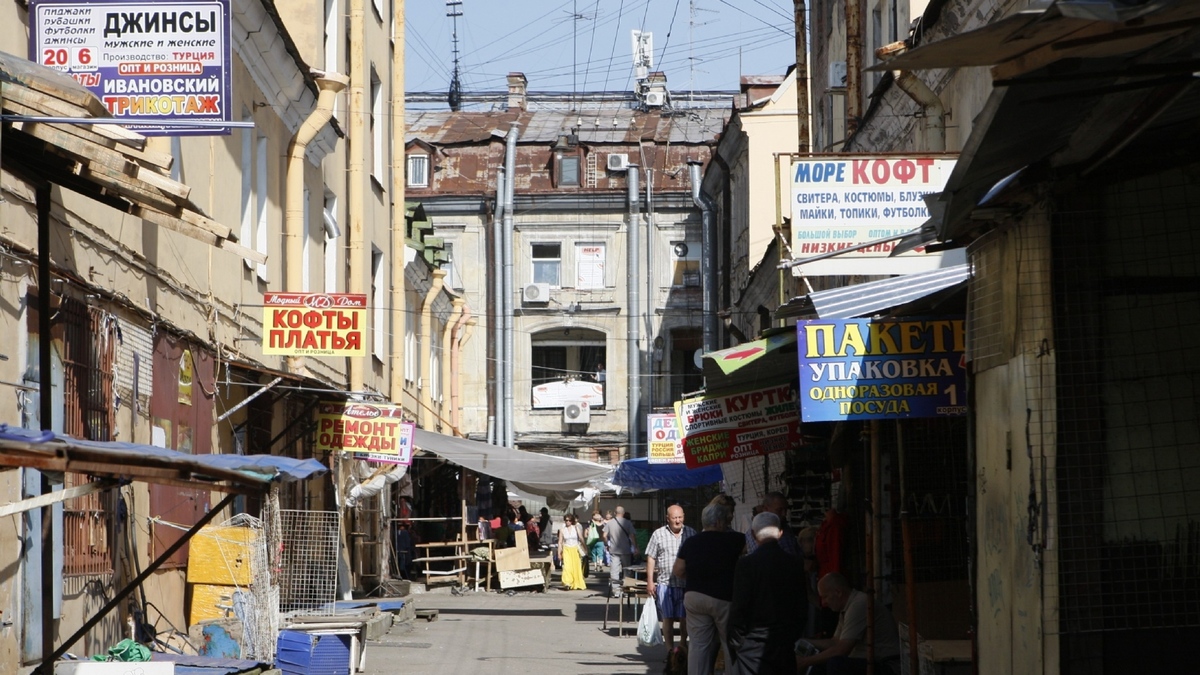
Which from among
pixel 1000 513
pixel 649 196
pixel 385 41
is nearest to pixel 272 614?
pixel 1000 513

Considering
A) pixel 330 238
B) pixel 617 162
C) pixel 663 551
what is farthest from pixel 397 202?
pixel 617 162

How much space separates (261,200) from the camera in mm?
18656

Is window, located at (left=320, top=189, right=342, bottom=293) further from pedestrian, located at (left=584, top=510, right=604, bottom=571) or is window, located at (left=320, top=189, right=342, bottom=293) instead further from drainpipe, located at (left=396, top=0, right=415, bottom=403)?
pedestrian, located at (left=584, top=510, right=604, bottom=571)

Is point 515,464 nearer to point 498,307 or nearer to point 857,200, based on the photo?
point 857,200

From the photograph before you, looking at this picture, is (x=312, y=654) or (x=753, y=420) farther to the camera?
(x=312, y=654)

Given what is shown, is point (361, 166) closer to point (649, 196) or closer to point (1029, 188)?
point (1029, 188)

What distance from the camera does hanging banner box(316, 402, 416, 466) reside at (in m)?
19.0

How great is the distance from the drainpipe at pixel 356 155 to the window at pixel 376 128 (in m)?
4.16

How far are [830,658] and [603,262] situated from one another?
36.5 m

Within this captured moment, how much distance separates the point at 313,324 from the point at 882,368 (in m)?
9.14

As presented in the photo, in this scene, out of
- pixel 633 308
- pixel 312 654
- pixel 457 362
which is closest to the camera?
pixel 312 654

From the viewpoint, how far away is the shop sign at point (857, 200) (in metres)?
12.0

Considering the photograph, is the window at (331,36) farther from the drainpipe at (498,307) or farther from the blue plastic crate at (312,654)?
the drainpipe at (498,307)

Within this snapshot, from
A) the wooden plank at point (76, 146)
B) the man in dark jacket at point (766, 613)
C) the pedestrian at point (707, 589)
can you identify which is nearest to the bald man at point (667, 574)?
the pedestrian at point (707, 589)
